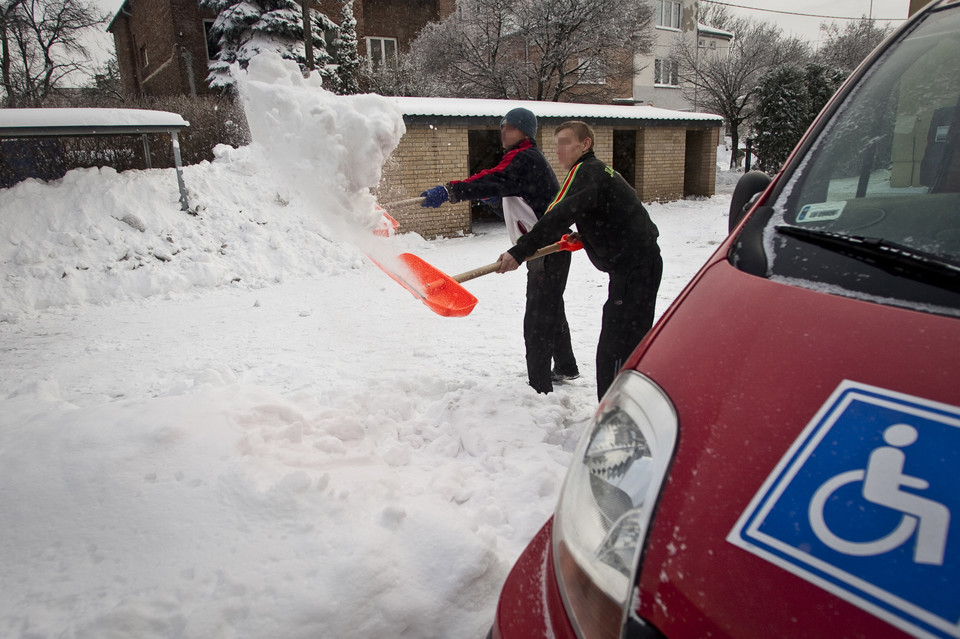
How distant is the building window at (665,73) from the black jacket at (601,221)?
34310 mm

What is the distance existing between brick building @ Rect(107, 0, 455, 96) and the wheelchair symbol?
21820 mm

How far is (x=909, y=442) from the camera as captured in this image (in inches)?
30.5

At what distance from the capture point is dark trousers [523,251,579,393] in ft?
11.9

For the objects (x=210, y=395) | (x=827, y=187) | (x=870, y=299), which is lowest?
(x=210, y=395)

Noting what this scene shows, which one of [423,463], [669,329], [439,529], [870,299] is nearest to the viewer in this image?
[870,299]

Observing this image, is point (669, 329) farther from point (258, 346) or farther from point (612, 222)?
point (258, 346)

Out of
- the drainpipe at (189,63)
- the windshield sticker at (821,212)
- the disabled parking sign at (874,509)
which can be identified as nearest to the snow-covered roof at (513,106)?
the windshield sticker at (821,212)

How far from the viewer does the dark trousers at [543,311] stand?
362 cm

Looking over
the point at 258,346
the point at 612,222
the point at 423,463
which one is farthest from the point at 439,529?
the point at 258,346

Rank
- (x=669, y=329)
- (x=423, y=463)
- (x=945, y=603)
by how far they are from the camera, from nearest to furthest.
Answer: (x=945, y=603), (x=669, y=329), (x=423, y=463)

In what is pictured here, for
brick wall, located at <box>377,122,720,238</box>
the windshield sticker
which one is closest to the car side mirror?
the windshield sticker

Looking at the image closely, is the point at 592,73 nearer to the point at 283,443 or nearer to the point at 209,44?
the point at 209,44

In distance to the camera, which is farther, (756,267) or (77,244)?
(77,244)

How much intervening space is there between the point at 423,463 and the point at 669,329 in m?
1.82
